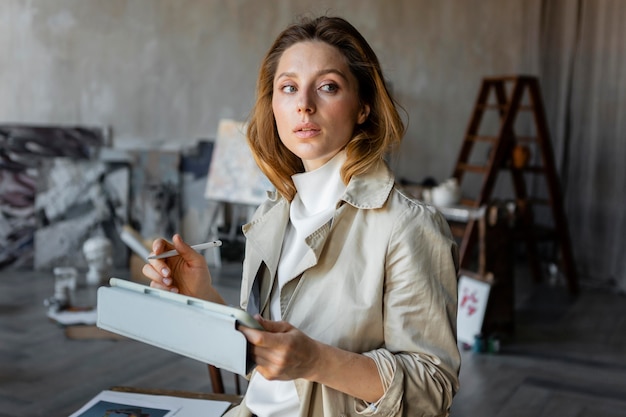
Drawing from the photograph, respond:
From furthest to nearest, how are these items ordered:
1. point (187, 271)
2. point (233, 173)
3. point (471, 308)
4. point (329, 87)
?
1. point (233, 173)
2. point (471, 308)
3. point (187, 271)
4. point (329, 87)

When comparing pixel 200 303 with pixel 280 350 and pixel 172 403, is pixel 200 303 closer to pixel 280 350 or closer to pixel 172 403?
pixel 280 350

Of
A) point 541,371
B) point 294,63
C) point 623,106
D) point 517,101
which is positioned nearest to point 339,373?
point 294,63

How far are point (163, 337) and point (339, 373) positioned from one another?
0.30 m

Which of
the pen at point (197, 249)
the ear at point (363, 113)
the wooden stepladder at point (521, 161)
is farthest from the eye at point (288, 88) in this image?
the wooden stepladder at point (521, 161)

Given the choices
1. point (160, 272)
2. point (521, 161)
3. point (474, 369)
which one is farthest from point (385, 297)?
point (521, 161)

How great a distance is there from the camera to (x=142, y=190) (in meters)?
6.18

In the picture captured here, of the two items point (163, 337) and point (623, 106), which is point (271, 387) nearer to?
point (163, 337)

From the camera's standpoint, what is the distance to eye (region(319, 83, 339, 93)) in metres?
1.36

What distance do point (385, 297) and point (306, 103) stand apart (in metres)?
0.40

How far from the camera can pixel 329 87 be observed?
136 centimetres

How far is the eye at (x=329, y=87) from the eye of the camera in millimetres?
1359

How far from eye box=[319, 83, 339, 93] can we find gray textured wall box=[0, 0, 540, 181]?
478 centimetres

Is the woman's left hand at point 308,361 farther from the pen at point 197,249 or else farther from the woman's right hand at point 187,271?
the woman's right hand at point 187,271

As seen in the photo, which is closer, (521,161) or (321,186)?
(321,186)
